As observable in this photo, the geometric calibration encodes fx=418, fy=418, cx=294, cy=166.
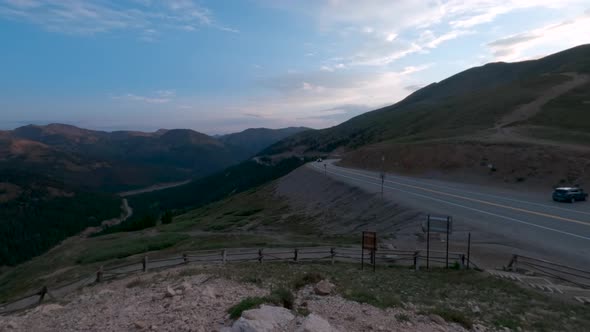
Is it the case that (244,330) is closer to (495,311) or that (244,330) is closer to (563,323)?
(495,311)

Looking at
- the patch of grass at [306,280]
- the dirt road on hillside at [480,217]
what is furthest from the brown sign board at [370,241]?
the dirt road on hillside at [480,217]

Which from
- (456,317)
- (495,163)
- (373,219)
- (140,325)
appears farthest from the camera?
(495,163)

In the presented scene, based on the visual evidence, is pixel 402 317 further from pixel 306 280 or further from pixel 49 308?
pixel 49 308

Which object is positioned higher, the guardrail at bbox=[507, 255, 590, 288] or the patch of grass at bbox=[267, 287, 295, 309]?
the patch of grass at bbox=[267, 287, 295, 309]

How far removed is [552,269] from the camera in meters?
15.2

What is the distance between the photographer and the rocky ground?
315 inches

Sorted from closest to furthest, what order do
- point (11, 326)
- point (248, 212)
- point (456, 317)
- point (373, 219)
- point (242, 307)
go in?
point (242, 307)
point (456, 317)
point (11, 326)
point (373, 219)
point (248, 212)

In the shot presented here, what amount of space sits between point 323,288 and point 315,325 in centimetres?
275

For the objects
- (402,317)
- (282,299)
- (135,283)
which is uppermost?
(282,299)

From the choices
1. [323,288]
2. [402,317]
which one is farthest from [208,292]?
[402,317]

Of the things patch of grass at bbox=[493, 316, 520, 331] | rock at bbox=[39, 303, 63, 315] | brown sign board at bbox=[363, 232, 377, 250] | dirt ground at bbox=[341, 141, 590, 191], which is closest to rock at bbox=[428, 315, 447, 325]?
patch of grass at bbox=[493, 316, 520, 331]

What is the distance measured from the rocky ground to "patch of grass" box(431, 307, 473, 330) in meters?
0.21

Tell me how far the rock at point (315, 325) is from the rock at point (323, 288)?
2.16 metres

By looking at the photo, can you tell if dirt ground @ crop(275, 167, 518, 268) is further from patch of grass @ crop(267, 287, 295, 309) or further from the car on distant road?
the car on distant road
